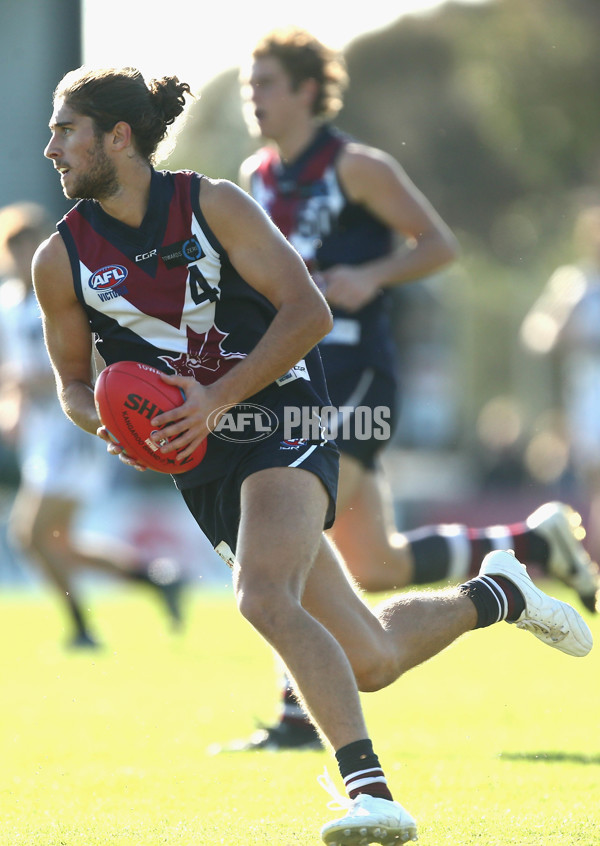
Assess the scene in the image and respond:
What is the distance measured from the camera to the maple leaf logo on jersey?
13.3ft

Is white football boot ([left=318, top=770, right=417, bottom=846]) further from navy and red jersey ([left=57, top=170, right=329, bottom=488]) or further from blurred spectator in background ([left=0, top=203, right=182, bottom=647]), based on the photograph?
blurred spectator in background ([left=0, top=203, right=182, bottom=647])

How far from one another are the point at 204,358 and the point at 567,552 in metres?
2.70

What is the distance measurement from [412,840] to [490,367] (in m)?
40.4

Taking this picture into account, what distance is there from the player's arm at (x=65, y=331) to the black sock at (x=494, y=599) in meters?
1.35

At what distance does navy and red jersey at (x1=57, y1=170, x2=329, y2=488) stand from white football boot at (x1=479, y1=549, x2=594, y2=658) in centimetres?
Result: 91

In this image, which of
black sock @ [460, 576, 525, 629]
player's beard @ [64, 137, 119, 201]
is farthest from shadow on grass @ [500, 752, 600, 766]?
player's beard @ [64, 137, 119, 201]

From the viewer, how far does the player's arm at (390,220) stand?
581 cm

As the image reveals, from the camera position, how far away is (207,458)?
4012 millimetres

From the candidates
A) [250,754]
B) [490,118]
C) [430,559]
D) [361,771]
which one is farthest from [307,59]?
[490,118]

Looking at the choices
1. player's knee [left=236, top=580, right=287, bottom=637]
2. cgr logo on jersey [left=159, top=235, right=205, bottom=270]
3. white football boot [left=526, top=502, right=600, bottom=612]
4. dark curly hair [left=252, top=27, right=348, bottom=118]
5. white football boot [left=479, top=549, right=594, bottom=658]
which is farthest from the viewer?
white football boot [left=526, top=502, right=600, bottom=612]

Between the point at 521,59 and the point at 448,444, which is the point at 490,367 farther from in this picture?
the point at 521,59

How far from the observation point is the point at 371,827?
3275 mm

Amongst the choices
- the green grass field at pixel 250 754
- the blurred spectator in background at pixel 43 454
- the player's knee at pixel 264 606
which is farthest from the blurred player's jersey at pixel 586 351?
the player's knee at pixel 264 606

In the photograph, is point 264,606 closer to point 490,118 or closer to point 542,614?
point 542,614
